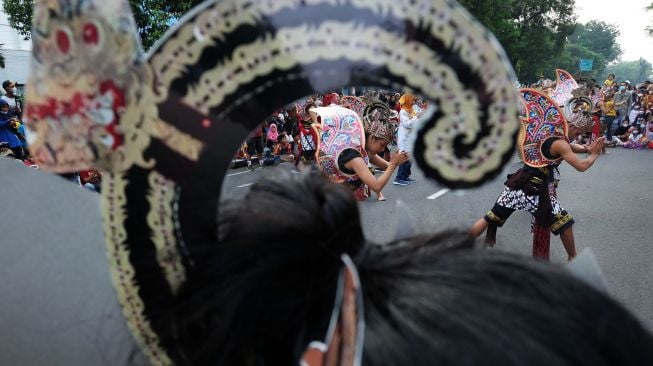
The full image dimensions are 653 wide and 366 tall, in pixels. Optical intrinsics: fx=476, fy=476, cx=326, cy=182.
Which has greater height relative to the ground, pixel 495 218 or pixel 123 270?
pixel 123 270

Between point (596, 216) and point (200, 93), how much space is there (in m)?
6.27

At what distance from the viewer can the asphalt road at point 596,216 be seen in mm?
3916

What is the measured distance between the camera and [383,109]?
4387 mm

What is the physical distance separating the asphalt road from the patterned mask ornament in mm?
2273

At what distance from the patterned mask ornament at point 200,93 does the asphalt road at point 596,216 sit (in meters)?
2.27

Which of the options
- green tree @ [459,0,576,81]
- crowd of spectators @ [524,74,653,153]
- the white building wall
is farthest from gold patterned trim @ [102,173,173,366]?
green tree @ [459,0,576,81]

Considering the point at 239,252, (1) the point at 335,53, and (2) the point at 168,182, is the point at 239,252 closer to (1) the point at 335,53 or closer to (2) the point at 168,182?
(2) the point at 168,182

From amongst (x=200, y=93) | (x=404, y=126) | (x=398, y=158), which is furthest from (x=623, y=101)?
(x=200, y=93)

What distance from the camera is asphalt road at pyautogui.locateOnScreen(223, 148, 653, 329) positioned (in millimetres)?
3916

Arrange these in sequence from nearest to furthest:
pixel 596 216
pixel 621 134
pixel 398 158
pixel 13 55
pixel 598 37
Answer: pixel 398 158 < pixel 596 216 < pixel 621 134 < pixel 13 55 < pixel 598 37

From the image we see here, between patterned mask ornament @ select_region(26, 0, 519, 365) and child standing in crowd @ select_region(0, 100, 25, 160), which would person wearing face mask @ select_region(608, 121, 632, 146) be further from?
patterned mask ornament @ select_region(26, 0, 519, 365)

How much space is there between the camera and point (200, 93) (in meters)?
0.72

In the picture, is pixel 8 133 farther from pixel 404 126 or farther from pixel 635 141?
pixel 635 141

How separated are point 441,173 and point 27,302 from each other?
83 centimetres
